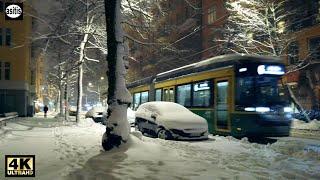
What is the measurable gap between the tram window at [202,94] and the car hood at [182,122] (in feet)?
8.25

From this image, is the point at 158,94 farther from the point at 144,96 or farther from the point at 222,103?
the point at 222,103

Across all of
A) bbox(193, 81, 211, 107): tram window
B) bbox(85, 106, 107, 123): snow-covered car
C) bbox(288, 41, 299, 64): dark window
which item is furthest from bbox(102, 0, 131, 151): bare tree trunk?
bbox(288, 41, 299, 64): dark window

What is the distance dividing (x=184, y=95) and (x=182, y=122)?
212 inches

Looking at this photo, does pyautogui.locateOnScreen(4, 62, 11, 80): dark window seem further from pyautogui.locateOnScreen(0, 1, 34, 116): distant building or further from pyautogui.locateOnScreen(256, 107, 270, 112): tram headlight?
pyautogui.locateOnScreen(256, 107, 270, 112): tram headlight

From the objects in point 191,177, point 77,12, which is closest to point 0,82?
point 77,12

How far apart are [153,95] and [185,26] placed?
28.8 m

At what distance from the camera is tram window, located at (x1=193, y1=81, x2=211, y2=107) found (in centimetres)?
1958

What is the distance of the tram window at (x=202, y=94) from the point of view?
64.2 feet

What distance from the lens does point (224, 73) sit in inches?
720

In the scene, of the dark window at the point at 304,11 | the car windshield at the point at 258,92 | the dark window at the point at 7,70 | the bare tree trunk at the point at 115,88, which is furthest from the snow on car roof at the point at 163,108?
the dark window at the point at 7,70

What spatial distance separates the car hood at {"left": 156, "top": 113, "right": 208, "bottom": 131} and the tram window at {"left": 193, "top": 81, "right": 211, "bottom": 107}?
2.51 metres

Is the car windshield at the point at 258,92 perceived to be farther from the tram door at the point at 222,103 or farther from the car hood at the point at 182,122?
the car hood at the point at 182,122

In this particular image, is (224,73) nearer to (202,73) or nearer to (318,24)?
(202,73)

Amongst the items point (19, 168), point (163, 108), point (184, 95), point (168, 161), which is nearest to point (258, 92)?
point (163, 108)
